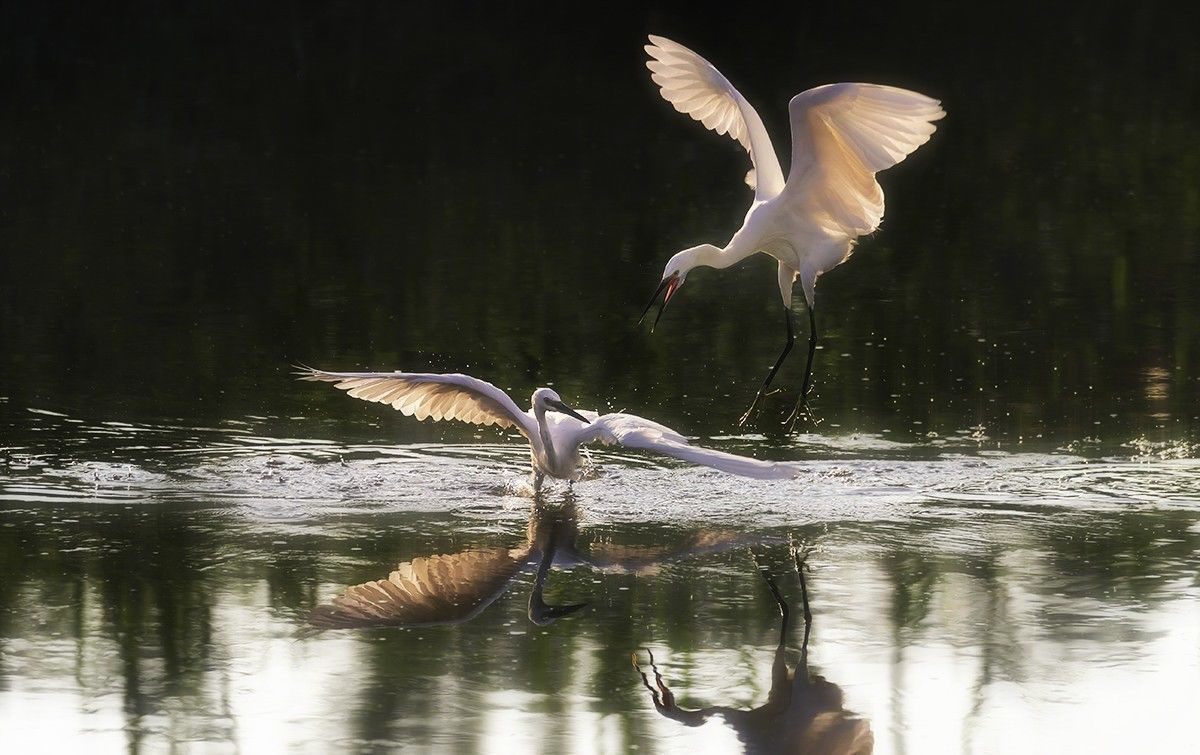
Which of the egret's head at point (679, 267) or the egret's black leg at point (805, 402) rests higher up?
the egret's head at point (679, 267)

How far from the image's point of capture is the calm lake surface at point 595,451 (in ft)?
19.5

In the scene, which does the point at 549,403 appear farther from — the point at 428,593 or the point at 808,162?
the point at 808,162

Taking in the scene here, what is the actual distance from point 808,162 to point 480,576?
2.98 meters

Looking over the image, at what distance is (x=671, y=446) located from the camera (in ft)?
24.4

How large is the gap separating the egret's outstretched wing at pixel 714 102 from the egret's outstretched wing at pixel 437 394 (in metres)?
2.02

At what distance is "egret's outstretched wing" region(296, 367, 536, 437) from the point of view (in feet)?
27.5

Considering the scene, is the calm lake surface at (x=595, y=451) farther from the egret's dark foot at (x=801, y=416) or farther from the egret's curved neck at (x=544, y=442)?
the egret's curved neck at (x=544, y=442)

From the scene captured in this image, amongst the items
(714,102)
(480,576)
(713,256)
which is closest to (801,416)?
(713,256)

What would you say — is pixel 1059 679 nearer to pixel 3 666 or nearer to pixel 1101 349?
pixel 3 666

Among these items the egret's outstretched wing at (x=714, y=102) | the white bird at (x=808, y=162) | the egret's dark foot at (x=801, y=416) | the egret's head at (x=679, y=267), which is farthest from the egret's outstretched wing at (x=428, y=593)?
the egret's outstretched wing at (x=714, y=102)

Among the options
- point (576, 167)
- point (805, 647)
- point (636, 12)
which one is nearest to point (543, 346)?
point (805, 647)

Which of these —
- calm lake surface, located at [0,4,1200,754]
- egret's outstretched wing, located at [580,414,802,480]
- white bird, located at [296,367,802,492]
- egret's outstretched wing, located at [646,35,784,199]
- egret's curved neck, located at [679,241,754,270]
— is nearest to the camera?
calm lake surface, located at [0,4,1200,754]

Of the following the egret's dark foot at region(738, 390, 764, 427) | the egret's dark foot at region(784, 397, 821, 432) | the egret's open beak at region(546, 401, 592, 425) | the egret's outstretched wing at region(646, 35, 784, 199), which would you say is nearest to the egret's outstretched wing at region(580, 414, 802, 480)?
the egret's open beak at region(546, 401, 592, 425)

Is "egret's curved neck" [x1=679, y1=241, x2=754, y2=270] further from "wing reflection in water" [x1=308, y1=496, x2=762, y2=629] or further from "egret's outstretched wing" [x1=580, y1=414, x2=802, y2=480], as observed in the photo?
"wing reflection in water" [x1=308, y1=496, x2=762, y2=629]
